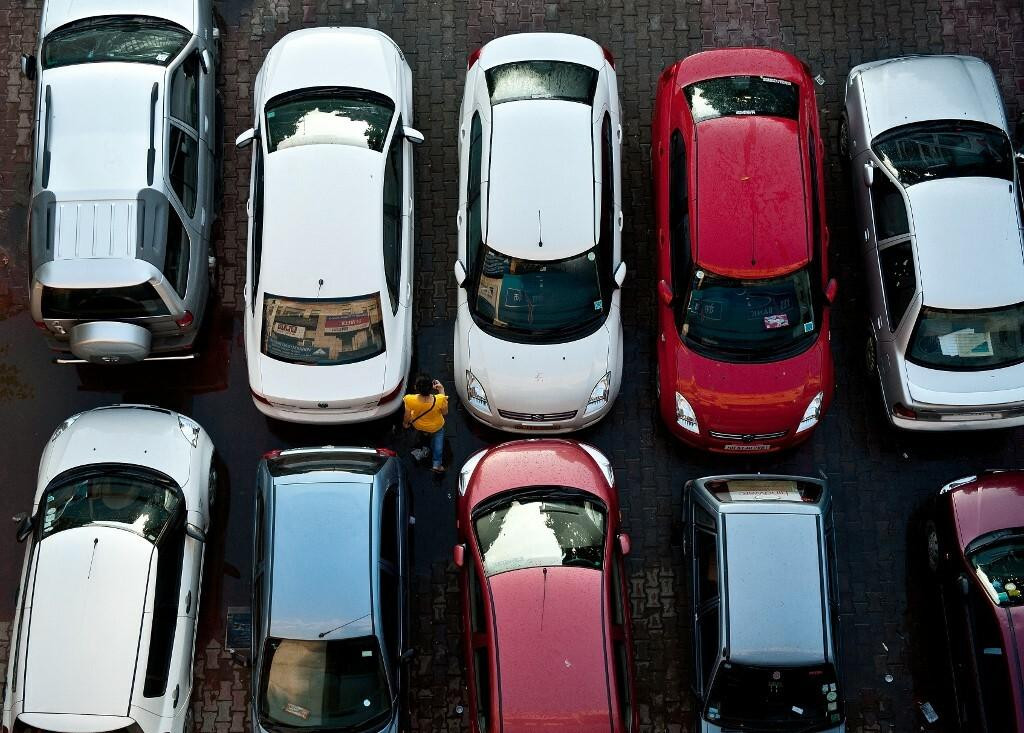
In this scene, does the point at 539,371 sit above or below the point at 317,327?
below

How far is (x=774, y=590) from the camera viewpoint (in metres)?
8.79

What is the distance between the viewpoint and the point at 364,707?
8.76 m

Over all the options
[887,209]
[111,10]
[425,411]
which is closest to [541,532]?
[425,411]

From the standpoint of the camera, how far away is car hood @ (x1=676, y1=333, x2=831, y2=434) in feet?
32.0

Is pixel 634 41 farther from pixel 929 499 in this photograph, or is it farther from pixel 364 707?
pixel 364 707

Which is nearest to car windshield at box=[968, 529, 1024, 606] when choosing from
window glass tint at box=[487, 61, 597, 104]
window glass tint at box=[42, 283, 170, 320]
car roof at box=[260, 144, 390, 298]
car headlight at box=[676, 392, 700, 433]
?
car headlight at box=[676, 392, 700, 433]

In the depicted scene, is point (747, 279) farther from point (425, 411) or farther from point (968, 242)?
point (425, 411)

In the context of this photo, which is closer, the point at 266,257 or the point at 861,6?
the point at 266,257

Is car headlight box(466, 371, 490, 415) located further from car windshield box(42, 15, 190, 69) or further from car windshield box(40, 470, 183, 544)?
car windshield box(42, 15, 190, 69)

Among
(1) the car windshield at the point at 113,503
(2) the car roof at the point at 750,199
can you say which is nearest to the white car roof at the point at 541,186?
(2) the car roof at the point at 750,199

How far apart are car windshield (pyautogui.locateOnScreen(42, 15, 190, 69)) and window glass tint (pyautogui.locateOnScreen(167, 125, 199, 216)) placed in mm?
794

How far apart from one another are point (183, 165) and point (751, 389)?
250 inches

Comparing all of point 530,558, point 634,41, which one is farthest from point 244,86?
point 530,558

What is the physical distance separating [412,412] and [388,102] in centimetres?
332
